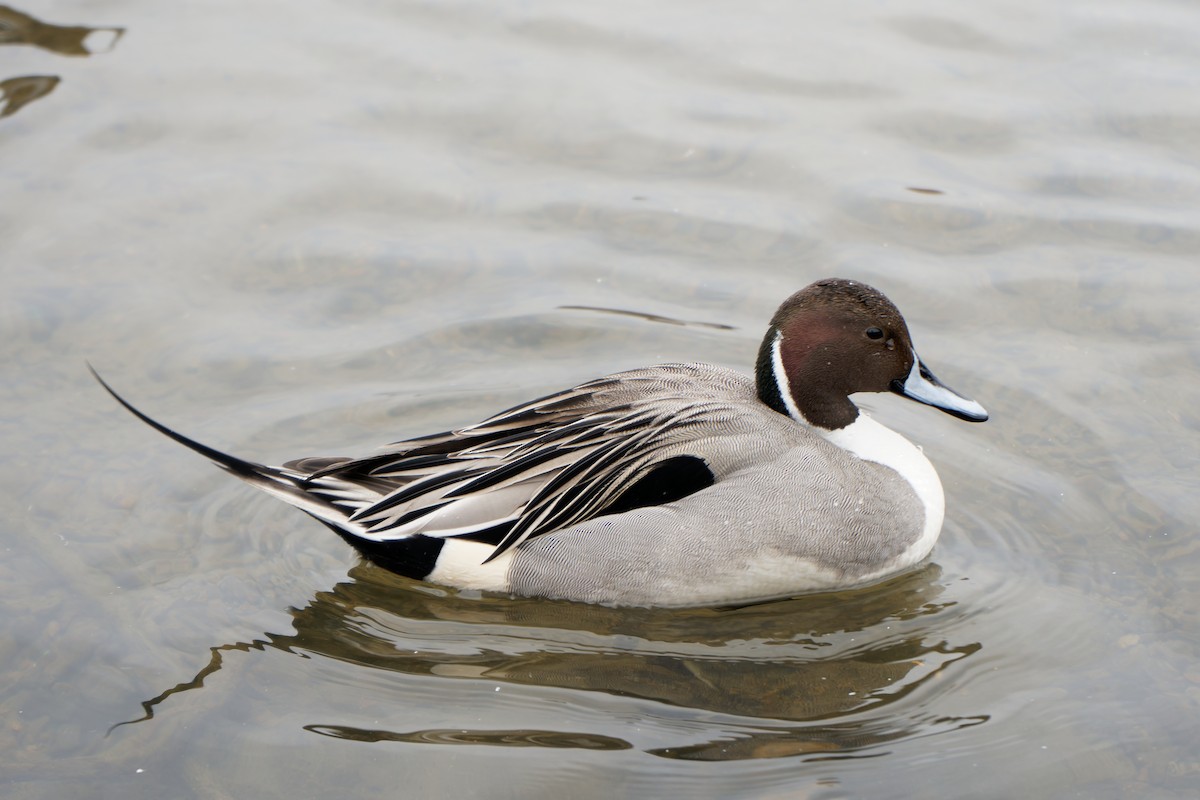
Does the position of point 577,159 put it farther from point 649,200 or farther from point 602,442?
point 602,442

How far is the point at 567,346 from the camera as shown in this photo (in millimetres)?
6680

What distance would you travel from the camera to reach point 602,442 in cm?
521

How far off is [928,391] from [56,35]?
6.14 metres

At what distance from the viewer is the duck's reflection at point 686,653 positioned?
4.59 meters

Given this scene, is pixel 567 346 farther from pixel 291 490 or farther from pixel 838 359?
pixel 291 490

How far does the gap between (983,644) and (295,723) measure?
7.68 feet

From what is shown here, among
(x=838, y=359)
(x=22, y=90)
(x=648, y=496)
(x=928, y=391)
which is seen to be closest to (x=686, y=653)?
(x=648, y=496)

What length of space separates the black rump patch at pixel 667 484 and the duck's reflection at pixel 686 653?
41 cm

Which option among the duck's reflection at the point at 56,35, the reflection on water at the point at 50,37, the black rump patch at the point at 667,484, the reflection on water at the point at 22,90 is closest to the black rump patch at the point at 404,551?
the black rump patch at the point at 667,484

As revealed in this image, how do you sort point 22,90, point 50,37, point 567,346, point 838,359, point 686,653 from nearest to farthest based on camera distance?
point 686,653
point 838,359
point 567,346
point 22,90
point 50,37

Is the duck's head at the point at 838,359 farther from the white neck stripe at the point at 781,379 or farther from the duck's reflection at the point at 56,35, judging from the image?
the duck's reflection at the point at 56,35

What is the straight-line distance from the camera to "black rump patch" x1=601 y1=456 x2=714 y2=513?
5.14m

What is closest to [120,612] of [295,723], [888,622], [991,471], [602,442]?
[295,723]

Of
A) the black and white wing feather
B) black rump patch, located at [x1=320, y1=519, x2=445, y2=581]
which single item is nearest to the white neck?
the black and white wing feather
